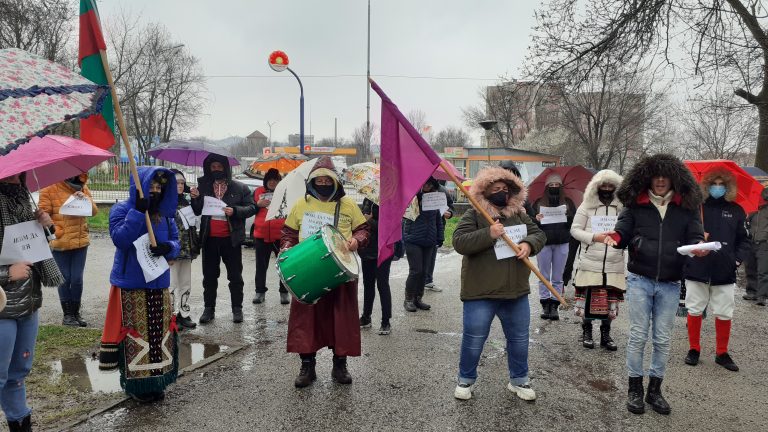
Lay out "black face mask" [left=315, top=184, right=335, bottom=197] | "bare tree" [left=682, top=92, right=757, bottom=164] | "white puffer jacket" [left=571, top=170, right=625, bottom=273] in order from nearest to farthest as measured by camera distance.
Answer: "black face mask" [left=315, top=184, right=335, bottom=197] → "white puffer jacket" [left=571, top=170, right=625, bottom=273] → "bare tree" [left=682, top=92, right=757, bottom=164]

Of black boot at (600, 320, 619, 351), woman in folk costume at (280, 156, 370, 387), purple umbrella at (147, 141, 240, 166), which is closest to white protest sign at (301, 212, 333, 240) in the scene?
woman in folk costume at (280, 156, 370, 387)

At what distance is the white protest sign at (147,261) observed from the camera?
3867mm

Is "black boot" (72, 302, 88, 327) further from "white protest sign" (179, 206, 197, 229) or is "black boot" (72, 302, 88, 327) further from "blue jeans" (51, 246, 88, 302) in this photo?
"white protest sign" (179, 206, 197, 229)

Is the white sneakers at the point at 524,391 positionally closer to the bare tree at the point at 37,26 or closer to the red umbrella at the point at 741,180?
the red umbrella at the point at 741,180

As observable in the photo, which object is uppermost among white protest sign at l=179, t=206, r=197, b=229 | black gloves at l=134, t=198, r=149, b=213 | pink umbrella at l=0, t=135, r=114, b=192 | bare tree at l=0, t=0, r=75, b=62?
bare tree at l=0, t=0, r=75, b=62

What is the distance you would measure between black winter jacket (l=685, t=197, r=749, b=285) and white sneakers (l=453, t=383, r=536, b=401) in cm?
227

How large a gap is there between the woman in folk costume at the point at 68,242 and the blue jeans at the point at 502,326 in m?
4.71

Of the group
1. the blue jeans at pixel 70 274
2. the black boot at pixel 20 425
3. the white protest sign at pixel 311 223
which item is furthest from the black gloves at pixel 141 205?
the blue jeans at pixel 70 274

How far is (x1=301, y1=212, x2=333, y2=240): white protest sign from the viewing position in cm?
457

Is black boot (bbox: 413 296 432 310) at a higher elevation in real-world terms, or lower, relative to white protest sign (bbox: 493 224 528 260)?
lower

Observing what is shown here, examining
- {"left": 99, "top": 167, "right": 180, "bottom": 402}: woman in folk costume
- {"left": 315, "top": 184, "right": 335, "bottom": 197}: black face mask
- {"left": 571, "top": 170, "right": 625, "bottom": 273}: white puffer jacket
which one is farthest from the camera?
{"left": 571, "top": 170, "right": 625, "bottom": 273}: white puffer jacket

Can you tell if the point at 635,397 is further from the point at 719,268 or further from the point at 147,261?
the point at 147,261

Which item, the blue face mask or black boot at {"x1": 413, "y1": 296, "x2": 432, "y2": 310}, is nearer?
the blue face mask

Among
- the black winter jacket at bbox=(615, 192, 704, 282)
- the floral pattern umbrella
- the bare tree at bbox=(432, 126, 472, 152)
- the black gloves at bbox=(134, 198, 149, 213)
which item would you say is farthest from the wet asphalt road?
the bare tree at bbox=(432, 126, 472, 152)
